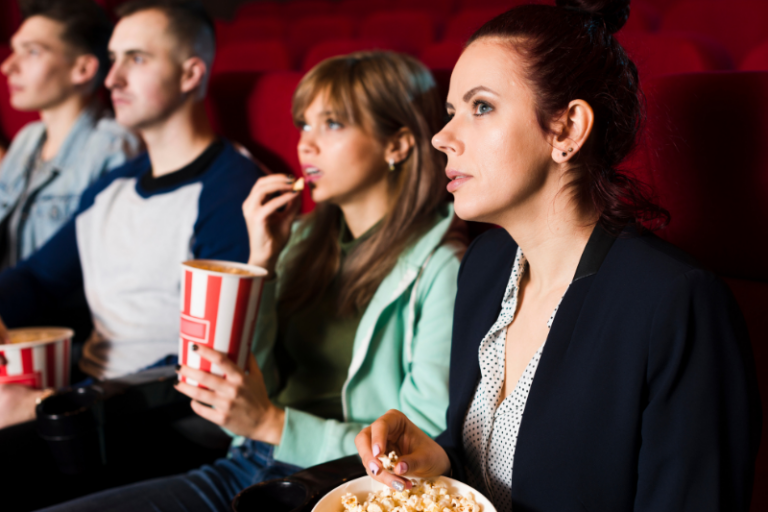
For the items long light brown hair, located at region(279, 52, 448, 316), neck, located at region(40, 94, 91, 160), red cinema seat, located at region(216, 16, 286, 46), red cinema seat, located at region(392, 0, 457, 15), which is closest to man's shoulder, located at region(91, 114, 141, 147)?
neck, located at region(40, 94, 91, 160)

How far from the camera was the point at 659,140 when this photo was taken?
0.82 metres

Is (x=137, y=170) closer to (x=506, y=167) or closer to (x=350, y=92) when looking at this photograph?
(x=350, y=92)

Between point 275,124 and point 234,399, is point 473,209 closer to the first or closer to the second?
point 234,399

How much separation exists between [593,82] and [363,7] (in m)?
A: 3.57

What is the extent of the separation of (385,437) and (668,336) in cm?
31

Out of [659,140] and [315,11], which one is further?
Answer: [315,11]

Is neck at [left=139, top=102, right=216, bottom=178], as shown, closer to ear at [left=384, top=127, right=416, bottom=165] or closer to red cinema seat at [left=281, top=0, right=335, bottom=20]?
ear at [left=384, top=127, right=416, bottom=165]

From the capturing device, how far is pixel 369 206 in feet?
3.74

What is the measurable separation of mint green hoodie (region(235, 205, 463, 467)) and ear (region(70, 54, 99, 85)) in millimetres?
1318

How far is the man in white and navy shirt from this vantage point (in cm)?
132

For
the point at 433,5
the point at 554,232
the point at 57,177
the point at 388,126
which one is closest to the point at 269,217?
the point at 388,126

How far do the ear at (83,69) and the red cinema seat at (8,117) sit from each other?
61 centimetres

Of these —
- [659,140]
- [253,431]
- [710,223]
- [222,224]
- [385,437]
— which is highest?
[659,140]

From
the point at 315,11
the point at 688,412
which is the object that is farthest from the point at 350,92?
the point at 315,11
